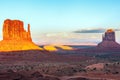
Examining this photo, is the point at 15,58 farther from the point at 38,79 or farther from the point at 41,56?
the point at 38,79

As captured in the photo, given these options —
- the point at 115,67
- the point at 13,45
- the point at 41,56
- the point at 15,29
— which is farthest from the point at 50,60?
the point at 115,67

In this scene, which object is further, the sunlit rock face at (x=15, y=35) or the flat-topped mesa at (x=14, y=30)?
the flat-topped mesa at (x=14, y=30)

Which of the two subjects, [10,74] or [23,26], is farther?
[23,26]

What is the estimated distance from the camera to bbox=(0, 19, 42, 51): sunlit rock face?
144 meters

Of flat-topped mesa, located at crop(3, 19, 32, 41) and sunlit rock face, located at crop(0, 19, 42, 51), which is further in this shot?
flat-topped mesa, located at crop(3, 19, 32, 41)

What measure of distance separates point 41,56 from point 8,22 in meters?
34.3

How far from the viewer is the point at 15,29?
152250 millimetres

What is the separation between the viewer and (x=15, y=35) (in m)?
150

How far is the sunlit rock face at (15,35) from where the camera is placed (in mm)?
144500

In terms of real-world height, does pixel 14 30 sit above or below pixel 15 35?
above

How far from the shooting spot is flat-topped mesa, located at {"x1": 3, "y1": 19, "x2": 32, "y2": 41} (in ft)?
491

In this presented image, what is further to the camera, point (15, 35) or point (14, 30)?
point (14, 30)

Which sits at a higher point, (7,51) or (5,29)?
(5,29)

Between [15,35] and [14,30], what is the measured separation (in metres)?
3.09
